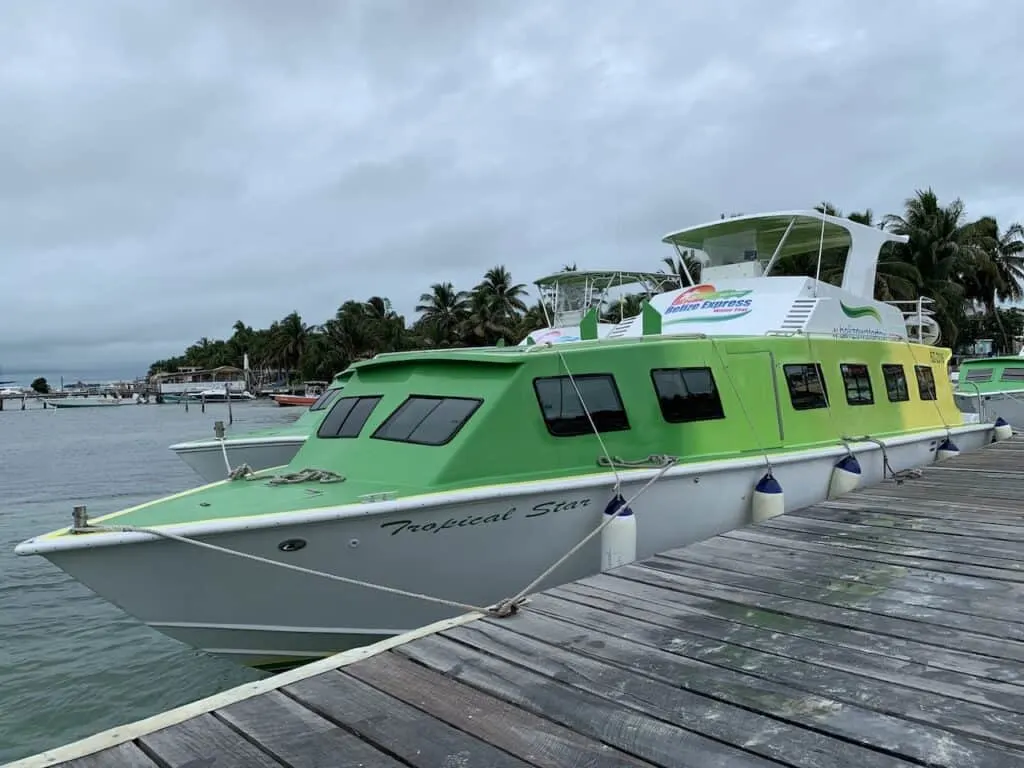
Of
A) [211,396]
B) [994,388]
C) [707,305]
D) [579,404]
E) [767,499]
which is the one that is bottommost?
[994,388]

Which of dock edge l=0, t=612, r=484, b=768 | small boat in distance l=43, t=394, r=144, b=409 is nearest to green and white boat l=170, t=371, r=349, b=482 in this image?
dock edge l=0, t=612, r=484, b=768

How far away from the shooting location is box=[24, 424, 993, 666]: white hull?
16.9 ft

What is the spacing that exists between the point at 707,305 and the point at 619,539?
5.60 meters

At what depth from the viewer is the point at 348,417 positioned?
7559 millimetres

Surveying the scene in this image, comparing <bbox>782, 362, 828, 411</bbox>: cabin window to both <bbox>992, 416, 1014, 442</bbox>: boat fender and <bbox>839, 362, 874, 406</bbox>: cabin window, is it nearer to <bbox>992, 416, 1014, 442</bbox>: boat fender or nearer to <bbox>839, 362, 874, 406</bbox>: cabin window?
<bbox>839, 362, 874, 406</bbox>: cabin window

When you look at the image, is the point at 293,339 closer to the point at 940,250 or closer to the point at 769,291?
the point at 940,250

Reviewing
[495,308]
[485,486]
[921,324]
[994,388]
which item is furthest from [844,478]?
[495,308]

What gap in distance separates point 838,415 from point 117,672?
8.63 m

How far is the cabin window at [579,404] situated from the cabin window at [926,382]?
6.66 m

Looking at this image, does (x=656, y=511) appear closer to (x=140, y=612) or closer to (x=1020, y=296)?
(x=140, y=612)

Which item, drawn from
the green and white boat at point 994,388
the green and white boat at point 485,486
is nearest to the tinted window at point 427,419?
the green and white boat at point 485,486

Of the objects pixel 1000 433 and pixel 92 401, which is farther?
pixel 92 401

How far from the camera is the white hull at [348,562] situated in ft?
16.9

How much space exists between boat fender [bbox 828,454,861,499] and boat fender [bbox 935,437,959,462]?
3.42 metres
